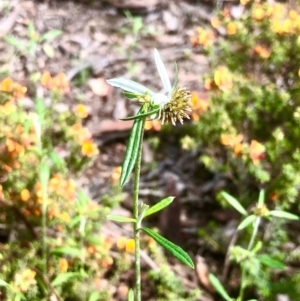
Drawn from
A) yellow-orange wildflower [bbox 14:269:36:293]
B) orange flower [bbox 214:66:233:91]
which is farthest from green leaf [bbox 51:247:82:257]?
orange flower [bbox 214:66:233:91]

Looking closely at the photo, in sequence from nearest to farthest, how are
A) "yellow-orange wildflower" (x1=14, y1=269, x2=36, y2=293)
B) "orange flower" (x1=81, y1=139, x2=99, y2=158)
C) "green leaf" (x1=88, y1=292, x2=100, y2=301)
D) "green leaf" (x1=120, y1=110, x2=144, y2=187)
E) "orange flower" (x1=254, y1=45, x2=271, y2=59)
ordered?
1. "green leaf" (x1=120, y1=110, x2=144, y2=187)
2. "yellow-orange wildflower" (x1=14, y1=269, x2=36, y2=293)
3. "green leaf" (x1=88, y1=292, x2=100, y2=301)
4. "orange flower" (x1=81, y1=139, x2=99, y2=158)
5. "orange flower" (x1=254, y1=45, x2=271, y2=59)

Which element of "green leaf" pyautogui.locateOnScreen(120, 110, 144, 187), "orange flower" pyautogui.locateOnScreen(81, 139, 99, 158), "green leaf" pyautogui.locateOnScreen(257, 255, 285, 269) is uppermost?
"green leaf" pyautogui.locateOnScreen(120, 110, 144, 187)

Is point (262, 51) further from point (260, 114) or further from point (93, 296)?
point (93, 296)

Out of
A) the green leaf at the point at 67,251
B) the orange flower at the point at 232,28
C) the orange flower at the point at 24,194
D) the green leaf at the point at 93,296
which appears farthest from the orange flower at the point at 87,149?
the orange flower at the point at 232,28

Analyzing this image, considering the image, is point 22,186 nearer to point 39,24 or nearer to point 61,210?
point 61,210

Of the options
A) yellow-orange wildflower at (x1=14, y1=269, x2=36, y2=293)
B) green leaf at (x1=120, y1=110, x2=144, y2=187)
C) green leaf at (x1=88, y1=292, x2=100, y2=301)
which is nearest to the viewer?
green leaf at (x1=120, y1=110, x2=144, y2=187)

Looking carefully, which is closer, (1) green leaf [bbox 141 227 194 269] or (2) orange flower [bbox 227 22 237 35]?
(1) green leaf [bbox 141 227 194 269]

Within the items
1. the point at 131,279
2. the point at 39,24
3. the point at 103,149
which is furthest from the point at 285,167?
the point at 39,24

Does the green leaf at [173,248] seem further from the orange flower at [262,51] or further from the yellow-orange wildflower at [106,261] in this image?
the orange flower at [262,51]

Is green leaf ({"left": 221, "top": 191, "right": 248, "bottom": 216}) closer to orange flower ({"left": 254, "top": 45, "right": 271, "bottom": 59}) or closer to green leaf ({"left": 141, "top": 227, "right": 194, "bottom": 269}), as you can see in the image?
green leaf ({"left": 141, "top": 227, "right": 194, "bottom": 269})
